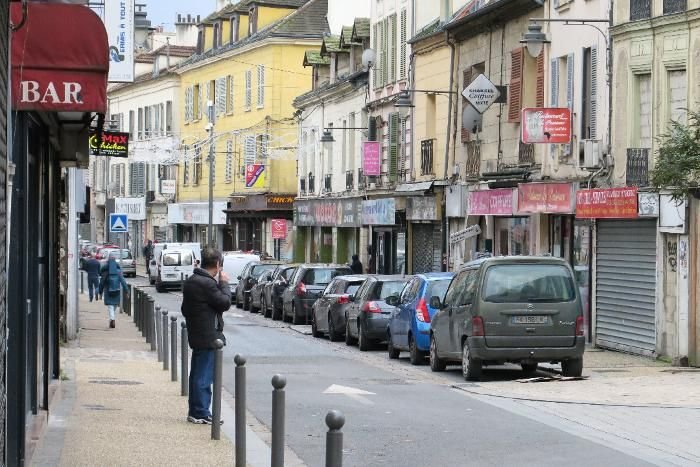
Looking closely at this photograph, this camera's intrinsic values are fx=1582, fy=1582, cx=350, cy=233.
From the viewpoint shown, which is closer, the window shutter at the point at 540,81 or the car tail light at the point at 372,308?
the car tail light at the point at 372,308

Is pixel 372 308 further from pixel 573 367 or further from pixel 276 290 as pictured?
pixel 276 290

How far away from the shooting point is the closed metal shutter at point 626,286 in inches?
1073

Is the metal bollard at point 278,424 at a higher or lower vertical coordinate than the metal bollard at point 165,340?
higher

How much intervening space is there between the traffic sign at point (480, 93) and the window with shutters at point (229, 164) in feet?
117

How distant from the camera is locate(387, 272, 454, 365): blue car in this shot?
2472 centimetres

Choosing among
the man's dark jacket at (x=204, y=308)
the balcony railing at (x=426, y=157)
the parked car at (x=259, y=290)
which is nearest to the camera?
the man's dark jacket at (x=204, y=308)

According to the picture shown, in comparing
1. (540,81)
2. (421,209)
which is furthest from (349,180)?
(540,81)

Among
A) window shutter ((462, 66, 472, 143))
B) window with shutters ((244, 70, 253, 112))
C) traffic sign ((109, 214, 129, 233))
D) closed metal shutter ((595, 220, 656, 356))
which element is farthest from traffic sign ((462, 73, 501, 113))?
window with shutters ((244, 70, 253, 112))

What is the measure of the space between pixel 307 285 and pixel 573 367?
1707 centimetres

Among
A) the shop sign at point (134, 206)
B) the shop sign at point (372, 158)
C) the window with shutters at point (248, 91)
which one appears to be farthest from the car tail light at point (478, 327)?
the shop sign at point (134, 206)

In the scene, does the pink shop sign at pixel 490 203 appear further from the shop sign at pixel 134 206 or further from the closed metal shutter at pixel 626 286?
the shop sign at pixel 134 206

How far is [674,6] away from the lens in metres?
26.5

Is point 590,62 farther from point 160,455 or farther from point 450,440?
point 160,455

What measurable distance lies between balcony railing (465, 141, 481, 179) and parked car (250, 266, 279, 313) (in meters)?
7.81
